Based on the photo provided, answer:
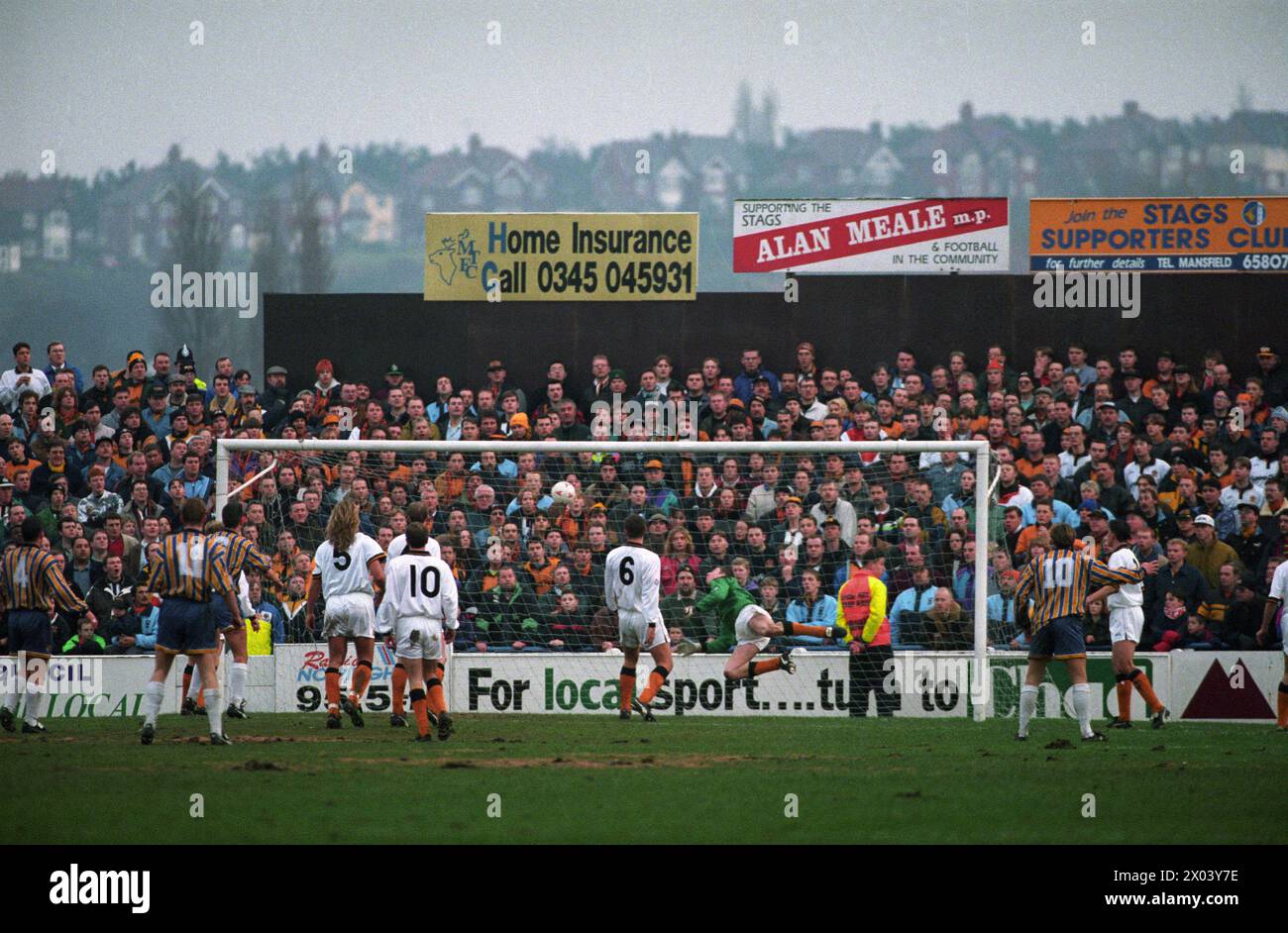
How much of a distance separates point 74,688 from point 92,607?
0.96m

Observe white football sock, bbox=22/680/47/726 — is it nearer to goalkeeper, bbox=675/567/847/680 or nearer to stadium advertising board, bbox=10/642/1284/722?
stadium advertising board, bbox=10/642/1284/722

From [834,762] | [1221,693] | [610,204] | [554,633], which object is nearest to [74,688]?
[554,633]

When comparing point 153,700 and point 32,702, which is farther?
point 32,702

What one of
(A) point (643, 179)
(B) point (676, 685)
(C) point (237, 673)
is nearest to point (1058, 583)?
(B) point (676, 685)

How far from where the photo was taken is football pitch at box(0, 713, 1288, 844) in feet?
31.0

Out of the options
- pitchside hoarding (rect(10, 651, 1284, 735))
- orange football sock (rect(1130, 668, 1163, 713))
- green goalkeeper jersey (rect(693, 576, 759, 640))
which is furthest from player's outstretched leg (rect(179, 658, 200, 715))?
orange football sock (rect(1130, 668, 1163, 713))

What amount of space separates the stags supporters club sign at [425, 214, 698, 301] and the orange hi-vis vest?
7.95 meters

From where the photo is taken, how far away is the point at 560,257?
24.3m

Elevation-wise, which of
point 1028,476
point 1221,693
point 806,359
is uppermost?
point 806,359

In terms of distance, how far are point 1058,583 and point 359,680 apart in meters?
6.91

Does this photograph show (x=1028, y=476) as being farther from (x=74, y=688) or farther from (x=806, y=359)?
(x=74, y=688)

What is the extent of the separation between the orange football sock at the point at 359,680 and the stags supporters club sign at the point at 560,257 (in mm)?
9239

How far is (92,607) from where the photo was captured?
18.5 meters

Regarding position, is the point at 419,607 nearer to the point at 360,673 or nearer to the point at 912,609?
the point at 360,673
